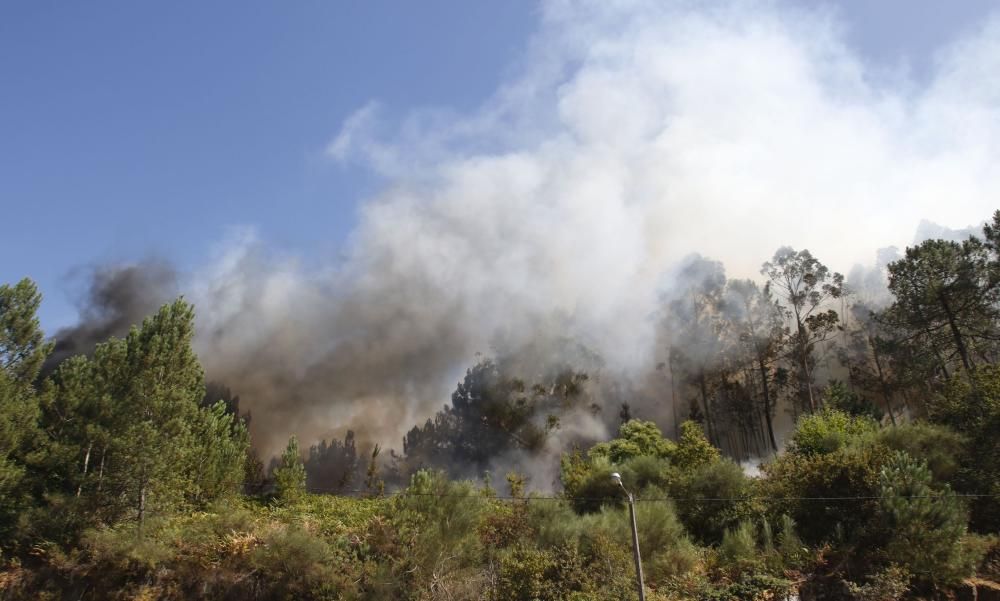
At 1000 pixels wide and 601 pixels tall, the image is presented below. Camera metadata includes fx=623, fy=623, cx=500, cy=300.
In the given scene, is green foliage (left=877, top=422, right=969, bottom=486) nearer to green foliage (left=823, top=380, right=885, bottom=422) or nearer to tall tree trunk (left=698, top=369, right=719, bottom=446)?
green foliage (left=823, top=380, right=885, bottom=422)

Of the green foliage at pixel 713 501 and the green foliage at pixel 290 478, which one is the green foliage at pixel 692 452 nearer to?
the green foliage at pixel 713 501

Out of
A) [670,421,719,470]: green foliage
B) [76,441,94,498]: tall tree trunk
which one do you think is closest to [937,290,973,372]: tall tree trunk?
[670,421,719,470]: green foliage

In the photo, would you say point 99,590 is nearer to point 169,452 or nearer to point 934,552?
point 169,452

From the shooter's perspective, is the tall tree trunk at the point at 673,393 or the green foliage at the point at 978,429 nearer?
the green foliage at the point at 978,429

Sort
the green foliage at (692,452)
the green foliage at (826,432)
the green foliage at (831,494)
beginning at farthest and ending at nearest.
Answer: the green foliage at (692,452)
the green foliage at (826,432)
the green foliage at (831,494)

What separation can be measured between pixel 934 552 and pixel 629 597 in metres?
11.9

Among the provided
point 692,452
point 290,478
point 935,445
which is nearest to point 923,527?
point 935,445

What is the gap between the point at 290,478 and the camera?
38.4 m

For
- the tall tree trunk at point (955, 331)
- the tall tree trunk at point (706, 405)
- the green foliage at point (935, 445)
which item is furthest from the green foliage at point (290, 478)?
the tall tree trunk at point (955, 331)

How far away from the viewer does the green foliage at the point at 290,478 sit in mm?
37906

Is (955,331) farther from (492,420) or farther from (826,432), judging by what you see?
(492,420)

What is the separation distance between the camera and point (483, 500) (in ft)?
99.0

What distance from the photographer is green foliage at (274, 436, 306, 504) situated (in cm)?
3791

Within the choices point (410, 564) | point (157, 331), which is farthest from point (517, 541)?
point (157, 331)
